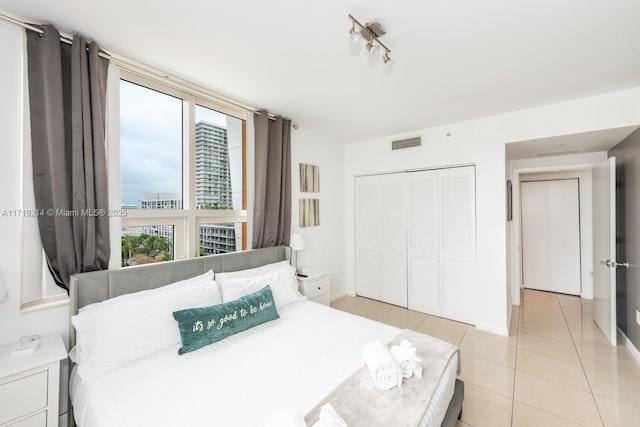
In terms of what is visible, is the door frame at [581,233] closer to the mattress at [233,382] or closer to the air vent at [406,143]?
the air vent at [406,143]

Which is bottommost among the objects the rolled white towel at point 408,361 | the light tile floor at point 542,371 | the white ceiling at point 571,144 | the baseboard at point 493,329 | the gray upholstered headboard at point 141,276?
the light tile floor at point 542,371

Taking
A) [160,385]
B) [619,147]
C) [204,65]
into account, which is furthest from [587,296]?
[204,65]

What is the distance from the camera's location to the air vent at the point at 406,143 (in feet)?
12.6

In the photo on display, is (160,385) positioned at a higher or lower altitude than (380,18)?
lower

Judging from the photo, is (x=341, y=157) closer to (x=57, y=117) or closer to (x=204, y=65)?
(x=204, y=65)

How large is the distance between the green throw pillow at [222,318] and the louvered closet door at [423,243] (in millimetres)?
2417

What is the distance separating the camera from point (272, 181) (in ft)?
10.7

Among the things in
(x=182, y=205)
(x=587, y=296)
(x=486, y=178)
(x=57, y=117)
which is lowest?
(x=587, y=296)

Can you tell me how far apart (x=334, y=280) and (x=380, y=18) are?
142 inches

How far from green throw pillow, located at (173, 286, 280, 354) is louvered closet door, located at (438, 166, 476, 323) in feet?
8.26

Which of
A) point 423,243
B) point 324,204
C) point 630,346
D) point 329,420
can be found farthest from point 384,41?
point 630,346

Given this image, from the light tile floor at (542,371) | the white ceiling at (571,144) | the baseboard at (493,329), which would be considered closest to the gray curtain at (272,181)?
the light tile floor at (542,371)

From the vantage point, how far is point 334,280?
14.4ft

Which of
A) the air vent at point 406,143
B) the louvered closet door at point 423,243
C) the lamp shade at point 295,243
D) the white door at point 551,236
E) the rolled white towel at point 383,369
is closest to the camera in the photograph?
the rolled white towel at point 383,369
